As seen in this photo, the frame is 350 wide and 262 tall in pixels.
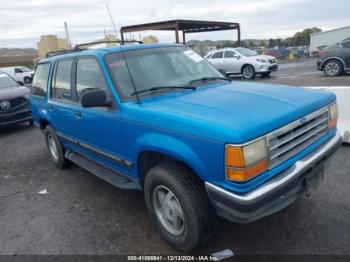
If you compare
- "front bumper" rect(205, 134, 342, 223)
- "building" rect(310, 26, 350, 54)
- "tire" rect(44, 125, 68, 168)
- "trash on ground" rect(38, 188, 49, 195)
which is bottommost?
"trash on ground" rect(38, 188, 49, 195)

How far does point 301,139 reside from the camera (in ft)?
9.45

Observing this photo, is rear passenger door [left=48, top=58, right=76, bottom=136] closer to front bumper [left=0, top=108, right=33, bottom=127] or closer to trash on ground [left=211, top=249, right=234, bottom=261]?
trash on ground [left=211, top=249, right=234, bottom=261]

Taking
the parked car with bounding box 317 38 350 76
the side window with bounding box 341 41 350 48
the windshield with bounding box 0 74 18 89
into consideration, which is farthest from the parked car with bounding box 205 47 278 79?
the windshield with bounding box 0 74 18 89

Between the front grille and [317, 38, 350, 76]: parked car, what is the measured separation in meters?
12.5

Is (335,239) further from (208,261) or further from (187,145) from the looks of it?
(187,145)

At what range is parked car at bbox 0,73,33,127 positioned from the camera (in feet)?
27.8

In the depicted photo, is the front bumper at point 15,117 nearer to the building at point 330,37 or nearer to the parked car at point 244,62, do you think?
the parked car at point 244,62

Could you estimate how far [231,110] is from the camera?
2711 millimetres

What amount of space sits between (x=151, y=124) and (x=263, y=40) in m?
74.6

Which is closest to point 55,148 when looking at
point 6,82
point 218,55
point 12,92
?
point 12,92

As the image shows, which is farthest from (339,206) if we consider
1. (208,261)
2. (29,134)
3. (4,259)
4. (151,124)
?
(29,134)

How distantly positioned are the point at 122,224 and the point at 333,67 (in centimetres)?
1367

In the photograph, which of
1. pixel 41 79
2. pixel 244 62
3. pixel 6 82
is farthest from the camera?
pixel 244 62

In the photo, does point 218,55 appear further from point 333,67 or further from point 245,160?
point 245,160
